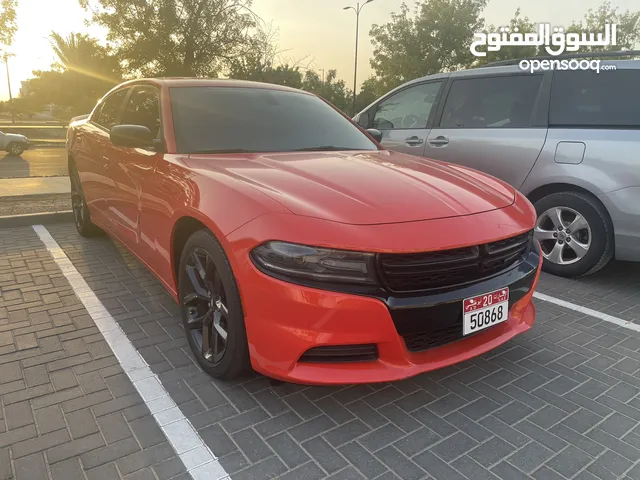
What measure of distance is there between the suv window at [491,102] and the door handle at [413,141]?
0.29 metres

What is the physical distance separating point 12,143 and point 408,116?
53.7 ft

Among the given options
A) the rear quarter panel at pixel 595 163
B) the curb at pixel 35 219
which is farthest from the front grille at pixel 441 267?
the curb at pixel 35 219

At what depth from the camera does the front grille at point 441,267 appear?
2170 millimetres

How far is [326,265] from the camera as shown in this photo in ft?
7.04

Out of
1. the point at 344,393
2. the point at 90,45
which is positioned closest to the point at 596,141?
the point at 344,393

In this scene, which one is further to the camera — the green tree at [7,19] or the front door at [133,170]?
the green tree at [7,19]

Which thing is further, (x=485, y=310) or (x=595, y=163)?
(x=595, y=163)

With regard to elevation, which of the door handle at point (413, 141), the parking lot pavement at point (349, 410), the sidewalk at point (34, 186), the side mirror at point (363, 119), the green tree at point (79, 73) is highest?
the green tree at point (79, 73)

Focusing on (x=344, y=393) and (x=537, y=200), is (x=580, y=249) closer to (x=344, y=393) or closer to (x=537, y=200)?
(x=537, y=200)

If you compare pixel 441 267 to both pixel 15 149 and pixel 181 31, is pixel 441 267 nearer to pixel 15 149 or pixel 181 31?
pixel 15 149

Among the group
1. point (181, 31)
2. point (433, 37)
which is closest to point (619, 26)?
point (433, 37)

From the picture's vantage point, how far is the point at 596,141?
13.7 ft

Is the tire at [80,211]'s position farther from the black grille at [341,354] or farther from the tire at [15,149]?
the tire at [15,149]

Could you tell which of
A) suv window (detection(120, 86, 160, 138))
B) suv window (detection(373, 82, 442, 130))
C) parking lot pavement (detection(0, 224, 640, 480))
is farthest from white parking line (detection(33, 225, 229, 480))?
suv window (detection(373, 82, 442, 130))
